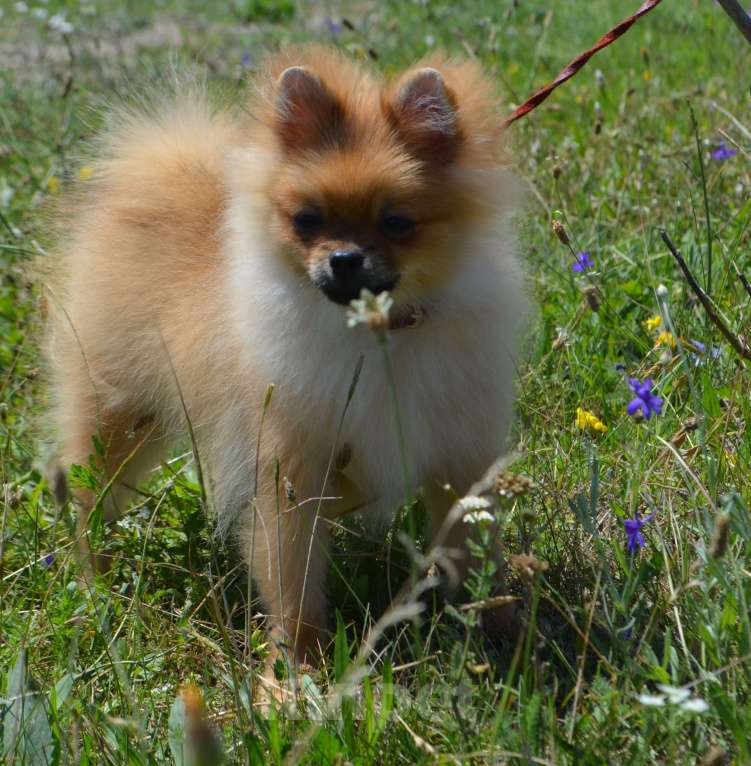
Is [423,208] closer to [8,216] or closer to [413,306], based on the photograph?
[413,306]

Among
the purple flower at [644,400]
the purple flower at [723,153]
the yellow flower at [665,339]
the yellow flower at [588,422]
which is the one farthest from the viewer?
the purple flower at [723,153]

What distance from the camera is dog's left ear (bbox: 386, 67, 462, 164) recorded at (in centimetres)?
250

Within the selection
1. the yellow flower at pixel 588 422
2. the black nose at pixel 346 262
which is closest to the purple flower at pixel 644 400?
the yellow flower at pixel 588 422

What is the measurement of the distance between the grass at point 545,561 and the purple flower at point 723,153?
33mm

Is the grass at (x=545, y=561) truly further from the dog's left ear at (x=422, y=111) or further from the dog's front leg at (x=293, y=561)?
the dog's left ear at (x=422, y=111)

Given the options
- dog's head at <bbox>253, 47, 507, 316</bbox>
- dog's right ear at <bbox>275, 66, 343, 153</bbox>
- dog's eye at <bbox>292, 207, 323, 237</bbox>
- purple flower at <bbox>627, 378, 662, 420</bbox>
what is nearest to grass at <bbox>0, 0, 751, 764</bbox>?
purple flower at <bbox>627, 378, 662, 420</bbox>

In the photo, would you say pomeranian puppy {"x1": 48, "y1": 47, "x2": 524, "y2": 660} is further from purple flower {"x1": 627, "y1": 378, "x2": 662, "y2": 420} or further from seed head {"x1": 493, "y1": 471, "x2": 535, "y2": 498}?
seed head {"x1": 493, "y1": 471, "x2": 535, "y2": 498}

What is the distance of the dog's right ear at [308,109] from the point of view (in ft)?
8.25

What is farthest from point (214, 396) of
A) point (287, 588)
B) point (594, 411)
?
point (594, 411)

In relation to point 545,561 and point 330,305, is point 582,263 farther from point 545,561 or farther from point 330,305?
point 545,561

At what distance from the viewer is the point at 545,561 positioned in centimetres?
235

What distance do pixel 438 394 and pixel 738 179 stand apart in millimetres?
2203

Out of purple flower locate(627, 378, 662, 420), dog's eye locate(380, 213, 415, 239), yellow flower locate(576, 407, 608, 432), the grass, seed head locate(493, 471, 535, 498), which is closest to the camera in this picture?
seed head locate(493, 471, 535, 498)

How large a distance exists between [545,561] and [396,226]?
2.67ft
